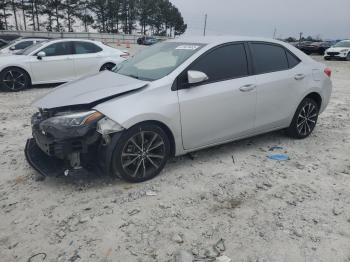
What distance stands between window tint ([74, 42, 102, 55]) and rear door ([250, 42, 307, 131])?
265 inches

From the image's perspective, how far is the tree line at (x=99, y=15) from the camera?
56594 millimetres

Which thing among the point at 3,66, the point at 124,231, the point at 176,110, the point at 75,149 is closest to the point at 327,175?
the point at 176,110

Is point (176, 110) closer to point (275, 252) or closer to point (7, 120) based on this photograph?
point (275, 252)

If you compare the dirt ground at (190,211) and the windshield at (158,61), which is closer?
the dirt ground at (190,211)

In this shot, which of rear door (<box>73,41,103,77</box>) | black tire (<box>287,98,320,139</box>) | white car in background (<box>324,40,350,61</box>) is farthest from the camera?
white car in background (<box>324,40,350,61</box>)

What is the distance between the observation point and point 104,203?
3633 millimetres

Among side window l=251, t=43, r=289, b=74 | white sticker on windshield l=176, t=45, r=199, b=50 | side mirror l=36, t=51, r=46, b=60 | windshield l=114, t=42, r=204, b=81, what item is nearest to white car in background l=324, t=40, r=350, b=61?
side mirror l=36, t=51, r=46, b=60

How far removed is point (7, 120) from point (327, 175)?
579cm

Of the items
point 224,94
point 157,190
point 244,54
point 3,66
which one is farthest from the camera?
point 3,66

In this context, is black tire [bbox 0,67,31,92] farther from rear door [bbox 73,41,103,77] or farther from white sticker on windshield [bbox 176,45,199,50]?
white sticker on windshield [bbox 176,45,199,50]

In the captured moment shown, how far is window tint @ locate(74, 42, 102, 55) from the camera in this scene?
33.8ft

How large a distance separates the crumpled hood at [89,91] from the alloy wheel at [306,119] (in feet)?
9.40

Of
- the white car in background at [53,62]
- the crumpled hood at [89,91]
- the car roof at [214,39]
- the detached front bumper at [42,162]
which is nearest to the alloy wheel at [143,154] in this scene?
the crumpled hood at [89,91]

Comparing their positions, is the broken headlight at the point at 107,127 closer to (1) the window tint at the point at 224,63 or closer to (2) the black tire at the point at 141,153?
(2) the black tire at the point at 141,153
